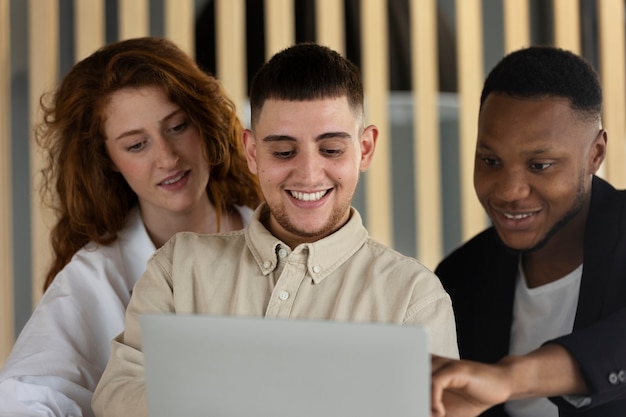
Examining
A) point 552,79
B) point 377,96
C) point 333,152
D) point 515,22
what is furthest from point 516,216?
point 377,96

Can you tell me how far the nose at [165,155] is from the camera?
1802 mm

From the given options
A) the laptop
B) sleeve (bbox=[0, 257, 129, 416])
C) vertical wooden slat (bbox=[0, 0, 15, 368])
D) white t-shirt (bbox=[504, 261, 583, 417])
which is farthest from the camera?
vertical wooden slat (bbox=[0, 0, 15, 368])

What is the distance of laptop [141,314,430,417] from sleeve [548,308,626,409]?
0.42 metres

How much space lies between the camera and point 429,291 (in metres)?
1.39

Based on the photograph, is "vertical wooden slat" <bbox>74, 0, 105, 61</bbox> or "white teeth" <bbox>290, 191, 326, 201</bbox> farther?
"vertical wooden slat" <bbox>74, 0, 105, 61</bbox>

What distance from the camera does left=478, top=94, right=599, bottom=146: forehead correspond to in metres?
1.47

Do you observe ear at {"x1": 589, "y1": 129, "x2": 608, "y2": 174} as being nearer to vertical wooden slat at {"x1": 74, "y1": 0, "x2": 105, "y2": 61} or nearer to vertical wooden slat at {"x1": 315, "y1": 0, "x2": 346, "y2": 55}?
vertical wooden slat at {"x1": 315, "y1": 0, "x2": 346, "y2": 55}

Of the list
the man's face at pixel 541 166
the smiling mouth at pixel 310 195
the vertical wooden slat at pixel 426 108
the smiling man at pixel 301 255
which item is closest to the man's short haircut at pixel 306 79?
the smiling man at pixel 301 255

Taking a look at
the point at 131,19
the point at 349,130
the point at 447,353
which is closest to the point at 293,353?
the point at 447,353

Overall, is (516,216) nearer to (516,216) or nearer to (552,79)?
(516,216)

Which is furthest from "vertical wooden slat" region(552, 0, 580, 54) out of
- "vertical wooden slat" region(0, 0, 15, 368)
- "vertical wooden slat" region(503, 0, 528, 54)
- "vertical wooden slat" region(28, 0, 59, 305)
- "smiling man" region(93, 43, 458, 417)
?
"vertical wooden slat" region(0, 0, 15, 368)

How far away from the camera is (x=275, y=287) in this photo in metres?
1.45

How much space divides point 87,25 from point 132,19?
0.46 feet

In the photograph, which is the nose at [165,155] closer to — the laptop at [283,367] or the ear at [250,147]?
the ear at [250,147]
